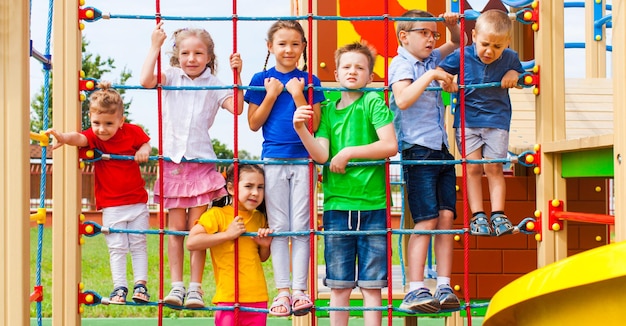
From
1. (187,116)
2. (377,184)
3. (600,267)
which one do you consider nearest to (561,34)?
(377,184)

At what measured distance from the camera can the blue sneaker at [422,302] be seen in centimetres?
348

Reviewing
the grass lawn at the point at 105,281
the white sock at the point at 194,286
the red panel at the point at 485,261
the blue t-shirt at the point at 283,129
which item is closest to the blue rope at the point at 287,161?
the blue t-shirt at the point at 283,129

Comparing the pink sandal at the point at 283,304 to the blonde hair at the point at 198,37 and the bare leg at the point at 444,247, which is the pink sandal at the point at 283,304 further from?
the blonde hair at the point at 198,37

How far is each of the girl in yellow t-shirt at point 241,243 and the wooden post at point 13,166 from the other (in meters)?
0.87

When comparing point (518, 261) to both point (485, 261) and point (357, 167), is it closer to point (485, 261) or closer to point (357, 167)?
point (485, 261)

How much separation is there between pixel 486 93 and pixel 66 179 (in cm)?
186

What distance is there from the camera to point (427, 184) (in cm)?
354

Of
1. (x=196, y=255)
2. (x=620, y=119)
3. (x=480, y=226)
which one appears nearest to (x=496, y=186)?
(x=480, y=226)

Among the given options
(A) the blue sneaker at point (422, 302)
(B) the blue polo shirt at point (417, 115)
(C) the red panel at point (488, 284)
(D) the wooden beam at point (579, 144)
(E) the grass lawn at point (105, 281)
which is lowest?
Answer: (E) the grass lawn at point (105, 281)

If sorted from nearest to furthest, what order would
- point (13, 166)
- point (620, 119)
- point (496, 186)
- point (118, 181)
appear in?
point (620, 119), point (13, 166), point (118, 181), point (496, 186)

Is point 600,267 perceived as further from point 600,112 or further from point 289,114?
point 600,112

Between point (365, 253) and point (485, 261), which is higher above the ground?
point (365, 253)

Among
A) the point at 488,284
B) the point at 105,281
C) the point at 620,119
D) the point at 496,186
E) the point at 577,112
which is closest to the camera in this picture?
the point at 620,119

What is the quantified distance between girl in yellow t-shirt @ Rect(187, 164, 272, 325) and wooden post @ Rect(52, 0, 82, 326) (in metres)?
0.56
